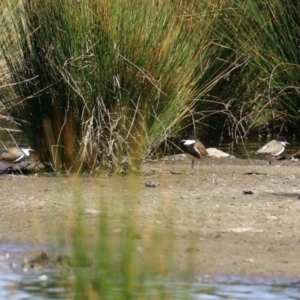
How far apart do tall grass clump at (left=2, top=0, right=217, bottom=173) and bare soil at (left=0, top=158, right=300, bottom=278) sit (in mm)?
350

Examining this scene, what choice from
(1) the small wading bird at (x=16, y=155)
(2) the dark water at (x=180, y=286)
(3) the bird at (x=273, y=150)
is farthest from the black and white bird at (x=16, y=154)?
(2) the dark water at (x=180, y=286)

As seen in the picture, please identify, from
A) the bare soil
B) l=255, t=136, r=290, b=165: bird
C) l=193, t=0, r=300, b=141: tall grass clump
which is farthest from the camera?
l=193, t=0, r=300, b=141: tall grass clump

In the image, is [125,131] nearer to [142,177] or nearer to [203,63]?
[142,177]

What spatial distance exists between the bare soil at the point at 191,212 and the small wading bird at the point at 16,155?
357mm

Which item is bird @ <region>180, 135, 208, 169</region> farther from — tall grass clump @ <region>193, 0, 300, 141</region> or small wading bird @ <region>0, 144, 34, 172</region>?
small wading bird @ <region>0, 144, 34, 172</region>

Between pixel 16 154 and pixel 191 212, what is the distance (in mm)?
2936

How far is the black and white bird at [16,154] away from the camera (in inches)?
412

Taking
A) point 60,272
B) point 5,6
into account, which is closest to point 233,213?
point 60,272

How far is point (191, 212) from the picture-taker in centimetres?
815

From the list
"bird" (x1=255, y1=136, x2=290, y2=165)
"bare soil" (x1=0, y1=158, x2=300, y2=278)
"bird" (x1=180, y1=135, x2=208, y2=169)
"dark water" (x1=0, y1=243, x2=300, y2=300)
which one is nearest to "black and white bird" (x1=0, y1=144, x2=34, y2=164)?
"bare soil" (x1=0, y1=158, x2=300, y2=278)

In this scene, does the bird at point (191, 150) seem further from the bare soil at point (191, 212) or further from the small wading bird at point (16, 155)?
the small wading bird at point (16, 155)

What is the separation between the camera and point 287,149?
1371 cm

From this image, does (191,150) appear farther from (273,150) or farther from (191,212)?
(191,212)

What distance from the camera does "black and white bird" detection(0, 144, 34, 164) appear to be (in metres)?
10.5
